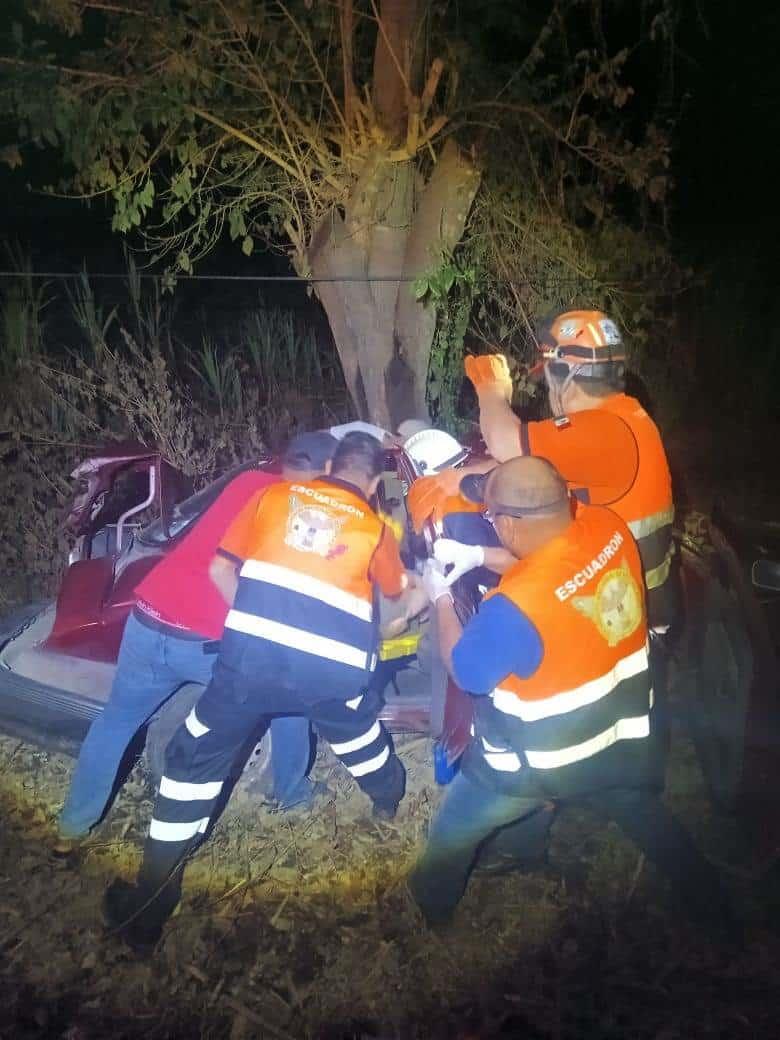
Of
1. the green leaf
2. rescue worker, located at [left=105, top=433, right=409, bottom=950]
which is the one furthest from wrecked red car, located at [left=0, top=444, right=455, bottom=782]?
the green leaf

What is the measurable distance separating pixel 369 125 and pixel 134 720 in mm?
3575

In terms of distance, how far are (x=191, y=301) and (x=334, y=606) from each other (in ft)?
31.1

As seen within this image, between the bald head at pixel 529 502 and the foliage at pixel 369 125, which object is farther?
the foliage at pixel 369 125

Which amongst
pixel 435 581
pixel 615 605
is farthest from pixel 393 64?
pixel 615 605

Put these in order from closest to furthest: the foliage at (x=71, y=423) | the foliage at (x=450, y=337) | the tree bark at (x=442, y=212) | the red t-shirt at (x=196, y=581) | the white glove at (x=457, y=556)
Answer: the white glove at (x=457, y=556) < the red t-shirt at (x=196, y=581) < the tree bark at (x=442, y=212) < the foliage at (x=450, y=337) < the foliage at (x=71, y=423)

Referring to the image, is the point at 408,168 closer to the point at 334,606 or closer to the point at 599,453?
the point at 599,453

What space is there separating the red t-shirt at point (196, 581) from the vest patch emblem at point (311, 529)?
404 millimetres

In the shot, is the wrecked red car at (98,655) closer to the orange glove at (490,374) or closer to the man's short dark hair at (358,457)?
the orange glove at (490,374)

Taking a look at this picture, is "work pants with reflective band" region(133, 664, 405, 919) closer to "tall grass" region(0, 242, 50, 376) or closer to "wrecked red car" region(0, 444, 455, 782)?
"wrecked red car" region(0, 444, 455, 782)

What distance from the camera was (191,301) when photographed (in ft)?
38.4

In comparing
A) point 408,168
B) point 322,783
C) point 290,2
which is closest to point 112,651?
point 322,783

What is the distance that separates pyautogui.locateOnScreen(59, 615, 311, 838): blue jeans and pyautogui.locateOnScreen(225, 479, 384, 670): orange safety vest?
569 mm

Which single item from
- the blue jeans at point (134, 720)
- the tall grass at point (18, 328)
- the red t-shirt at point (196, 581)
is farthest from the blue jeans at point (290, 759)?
the tall grass at point (18, 328)

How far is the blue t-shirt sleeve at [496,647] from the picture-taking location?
103 inches
